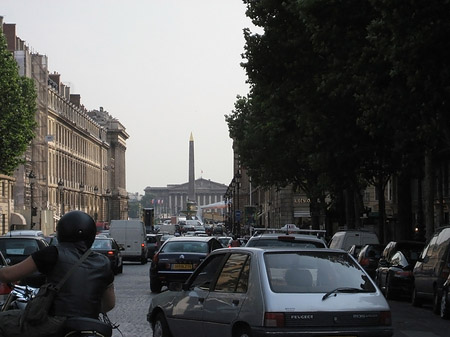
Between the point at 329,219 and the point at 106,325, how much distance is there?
6201 centimetres

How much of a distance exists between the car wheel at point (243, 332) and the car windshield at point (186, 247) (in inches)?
689

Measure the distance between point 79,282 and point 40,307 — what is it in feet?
1.08

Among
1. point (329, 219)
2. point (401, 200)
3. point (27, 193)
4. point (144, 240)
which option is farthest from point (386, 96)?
point (27, 193)

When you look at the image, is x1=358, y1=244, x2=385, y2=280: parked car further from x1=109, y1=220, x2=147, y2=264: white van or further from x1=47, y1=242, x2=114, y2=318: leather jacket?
x1=109, y1=220, x2=147, y2=264: white van

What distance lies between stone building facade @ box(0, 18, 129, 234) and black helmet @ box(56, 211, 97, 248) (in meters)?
68.4

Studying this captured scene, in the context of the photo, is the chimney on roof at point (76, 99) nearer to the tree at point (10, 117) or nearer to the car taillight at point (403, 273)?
the tree at point (10, 117)

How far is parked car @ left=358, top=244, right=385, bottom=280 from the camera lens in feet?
98.5

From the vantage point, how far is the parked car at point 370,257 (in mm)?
30016

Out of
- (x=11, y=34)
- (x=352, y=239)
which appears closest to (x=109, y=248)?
(x=352, y=239)

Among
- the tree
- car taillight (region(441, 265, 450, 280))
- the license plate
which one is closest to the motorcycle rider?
car taillight (region(441, 265, 450, 280))

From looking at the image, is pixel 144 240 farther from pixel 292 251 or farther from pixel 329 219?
pixel 292 251

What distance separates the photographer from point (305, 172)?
6162 centimetres

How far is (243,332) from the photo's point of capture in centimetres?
1075

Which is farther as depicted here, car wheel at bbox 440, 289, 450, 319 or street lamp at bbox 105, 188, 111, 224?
street lamp at bbox 105, 188, 111, 224
